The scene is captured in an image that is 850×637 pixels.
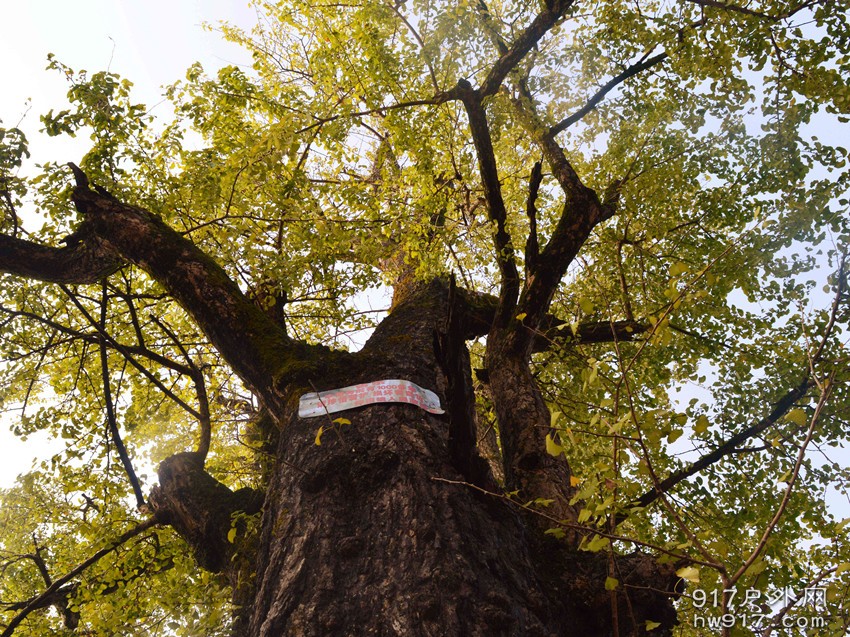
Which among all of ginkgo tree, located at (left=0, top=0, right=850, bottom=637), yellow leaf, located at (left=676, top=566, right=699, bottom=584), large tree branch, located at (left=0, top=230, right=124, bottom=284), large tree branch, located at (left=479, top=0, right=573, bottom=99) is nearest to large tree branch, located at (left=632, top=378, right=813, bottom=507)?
ginkgo tree, located at (left=0, top=0, right=850, bottom=637)

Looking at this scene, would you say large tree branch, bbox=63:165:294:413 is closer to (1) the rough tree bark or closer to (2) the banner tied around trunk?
(1) the rough tree bark

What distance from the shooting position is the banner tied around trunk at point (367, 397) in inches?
134

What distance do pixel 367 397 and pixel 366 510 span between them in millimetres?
824

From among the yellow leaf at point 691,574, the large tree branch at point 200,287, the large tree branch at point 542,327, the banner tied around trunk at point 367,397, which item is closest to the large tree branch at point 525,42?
the large tree branch at point 542,327

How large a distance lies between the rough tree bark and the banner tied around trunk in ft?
0.22

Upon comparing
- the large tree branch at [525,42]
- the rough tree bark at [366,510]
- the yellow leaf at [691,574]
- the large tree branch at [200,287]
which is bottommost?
the yellow leaf at [691,574]

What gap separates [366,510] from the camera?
275 cm

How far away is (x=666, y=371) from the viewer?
5992mm

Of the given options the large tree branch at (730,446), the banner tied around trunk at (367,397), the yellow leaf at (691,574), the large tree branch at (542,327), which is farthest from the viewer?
the large tree branch at (542,327)

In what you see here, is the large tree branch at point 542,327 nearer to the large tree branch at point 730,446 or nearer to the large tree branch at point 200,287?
the large tree branch at point 730,446

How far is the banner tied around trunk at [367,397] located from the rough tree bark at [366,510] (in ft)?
0.22

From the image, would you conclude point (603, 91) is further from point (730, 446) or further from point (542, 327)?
point (730, 446)

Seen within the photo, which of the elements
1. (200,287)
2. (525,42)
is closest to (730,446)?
(525,42)

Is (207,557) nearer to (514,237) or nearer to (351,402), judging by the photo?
(351,402)
